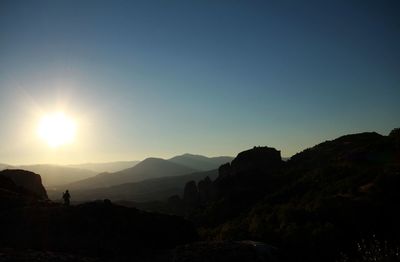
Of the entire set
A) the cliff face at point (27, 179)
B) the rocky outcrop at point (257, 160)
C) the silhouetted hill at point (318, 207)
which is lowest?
the silhouetted hill at point (318, 207)

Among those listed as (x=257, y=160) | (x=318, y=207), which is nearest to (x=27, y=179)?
(x=257, y=160)

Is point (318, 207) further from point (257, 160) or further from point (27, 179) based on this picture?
point (257, 160)

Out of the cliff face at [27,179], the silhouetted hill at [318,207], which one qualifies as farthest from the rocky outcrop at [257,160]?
the cliff face at [27,179]

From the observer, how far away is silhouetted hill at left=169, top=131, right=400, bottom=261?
1553cm

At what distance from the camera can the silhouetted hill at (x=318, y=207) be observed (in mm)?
15531

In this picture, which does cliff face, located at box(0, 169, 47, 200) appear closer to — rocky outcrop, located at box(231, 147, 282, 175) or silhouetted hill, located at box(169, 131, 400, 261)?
silhouetted hill, located at box(169, 131, 400, 261)

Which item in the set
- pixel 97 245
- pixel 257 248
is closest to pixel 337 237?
pixel 257 248

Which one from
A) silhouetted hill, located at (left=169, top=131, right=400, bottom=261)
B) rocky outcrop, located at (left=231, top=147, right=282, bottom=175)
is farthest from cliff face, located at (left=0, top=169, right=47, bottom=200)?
rocky outcrop, located at (left=231, top=147, right=282, bottom=175)

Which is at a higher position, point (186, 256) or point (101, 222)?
point (101, 222)

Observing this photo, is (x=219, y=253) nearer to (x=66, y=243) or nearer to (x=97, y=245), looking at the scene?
(x=97, y=245)

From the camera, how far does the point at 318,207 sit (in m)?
22.3

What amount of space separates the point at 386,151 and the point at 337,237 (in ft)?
128

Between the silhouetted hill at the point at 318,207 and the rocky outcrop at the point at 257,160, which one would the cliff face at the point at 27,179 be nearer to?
the silhouetted hill at the point at 318,207

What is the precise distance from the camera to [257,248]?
10039mm
